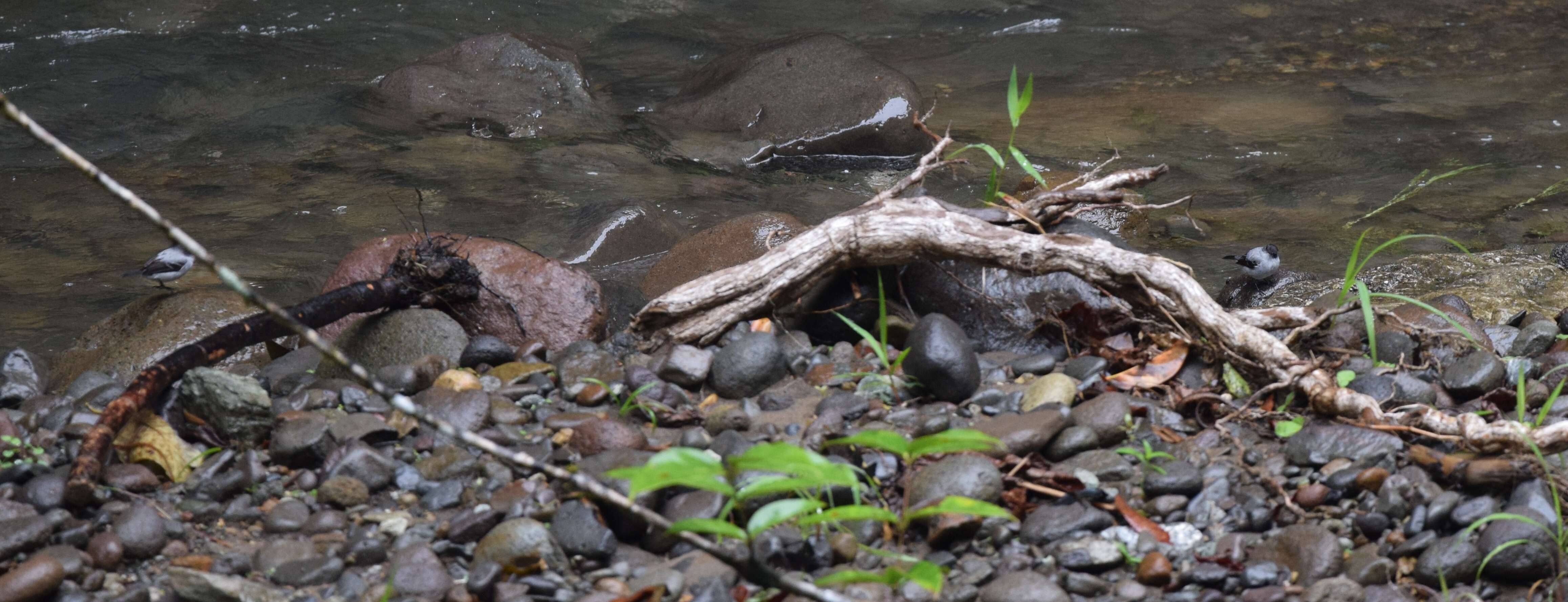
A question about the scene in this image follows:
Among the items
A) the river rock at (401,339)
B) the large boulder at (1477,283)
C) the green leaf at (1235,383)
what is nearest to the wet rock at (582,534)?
the river rock at (401,339)

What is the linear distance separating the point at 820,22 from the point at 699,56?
181 cm

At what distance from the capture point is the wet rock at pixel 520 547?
223 centimetres

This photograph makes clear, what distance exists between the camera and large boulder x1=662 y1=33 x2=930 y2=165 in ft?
24.2

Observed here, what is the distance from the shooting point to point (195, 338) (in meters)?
4.00

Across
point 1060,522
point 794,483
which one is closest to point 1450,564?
point 1060,522

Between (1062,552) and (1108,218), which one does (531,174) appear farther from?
(1062,552)

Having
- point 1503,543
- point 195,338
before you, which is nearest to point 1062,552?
point 1503,543

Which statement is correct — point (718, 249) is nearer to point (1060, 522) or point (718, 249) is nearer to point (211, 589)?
point (1060, 522)

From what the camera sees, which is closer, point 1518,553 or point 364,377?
point 364,377

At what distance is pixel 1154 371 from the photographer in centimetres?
307

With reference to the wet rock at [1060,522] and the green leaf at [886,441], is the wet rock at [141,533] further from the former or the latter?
the wet rock at [1060,522]

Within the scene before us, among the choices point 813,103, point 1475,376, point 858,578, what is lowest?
point 813,103

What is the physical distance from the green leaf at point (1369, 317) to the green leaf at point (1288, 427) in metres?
0.41

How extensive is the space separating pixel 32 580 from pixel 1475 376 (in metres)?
3.54
